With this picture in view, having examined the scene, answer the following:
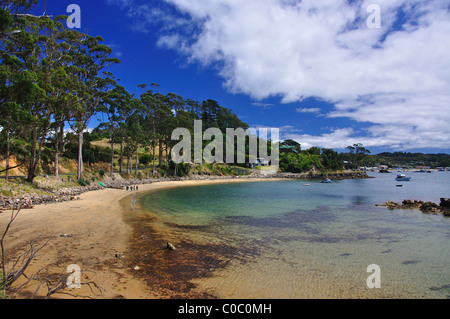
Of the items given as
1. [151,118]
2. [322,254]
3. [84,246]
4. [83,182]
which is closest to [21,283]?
[84,246]

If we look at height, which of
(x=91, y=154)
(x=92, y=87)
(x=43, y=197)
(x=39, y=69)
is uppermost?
(x=92, y=87)

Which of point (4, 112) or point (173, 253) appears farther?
point (4, 112)

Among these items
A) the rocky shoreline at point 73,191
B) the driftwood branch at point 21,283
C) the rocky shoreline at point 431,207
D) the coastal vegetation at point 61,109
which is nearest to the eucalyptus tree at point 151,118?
the coastal vegetation at point 61,109

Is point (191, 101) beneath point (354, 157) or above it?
above

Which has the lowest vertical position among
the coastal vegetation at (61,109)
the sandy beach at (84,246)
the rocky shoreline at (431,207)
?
the rocky shoreline at (431,207)

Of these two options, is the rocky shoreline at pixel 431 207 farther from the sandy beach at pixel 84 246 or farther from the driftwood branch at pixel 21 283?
the driftwood branch at pixel 21 283

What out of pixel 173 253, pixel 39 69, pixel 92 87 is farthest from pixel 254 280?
pixel 92 87

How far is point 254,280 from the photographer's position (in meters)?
7.56

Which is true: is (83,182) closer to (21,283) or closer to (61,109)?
A: (61,109)

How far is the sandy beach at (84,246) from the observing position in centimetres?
647

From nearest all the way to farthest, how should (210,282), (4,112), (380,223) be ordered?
(210,282), (4,112), (380,223)

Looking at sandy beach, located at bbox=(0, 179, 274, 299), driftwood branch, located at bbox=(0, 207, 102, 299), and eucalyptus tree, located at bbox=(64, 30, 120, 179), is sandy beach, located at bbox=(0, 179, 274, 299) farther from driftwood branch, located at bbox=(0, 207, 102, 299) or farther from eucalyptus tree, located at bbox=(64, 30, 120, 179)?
eucalyptus tree, located at bbox=(64, 30, 120, 179)

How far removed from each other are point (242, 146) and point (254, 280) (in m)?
87.0
